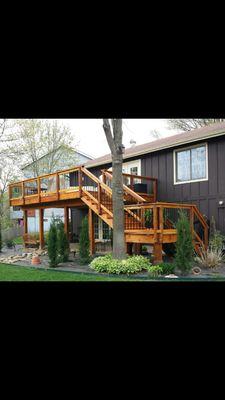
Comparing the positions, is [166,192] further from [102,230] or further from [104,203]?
[102,230]

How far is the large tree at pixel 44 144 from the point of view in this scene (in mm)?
19672

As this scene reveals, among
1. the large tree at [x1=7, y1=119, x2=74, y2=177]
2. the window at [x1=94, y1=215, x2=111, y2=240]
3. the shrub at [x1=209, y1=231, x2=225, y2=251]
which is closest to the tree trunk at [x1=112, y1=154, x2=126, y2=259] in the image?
the shrub at [x1=209, y1=231, x2=225, y2=251]

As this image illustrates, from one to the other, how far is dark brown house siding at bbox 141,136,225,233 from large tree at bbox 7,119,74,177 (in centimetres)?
1012

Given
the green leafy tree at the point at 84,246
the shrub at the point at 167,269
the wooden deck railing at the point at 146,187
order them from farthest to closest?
1. the wooden deck railing at the point at 146,187
2. the green leafy tree at the point at 84,246
3. the shrub at the point at 167,269

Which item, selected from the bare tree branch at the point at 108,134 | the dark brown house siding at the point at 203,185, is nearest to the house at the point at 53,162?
the dark brown house siding at the point at 203,185

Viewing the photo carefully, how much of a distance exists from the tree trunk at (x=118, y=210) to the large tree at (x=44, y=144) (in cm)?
1294

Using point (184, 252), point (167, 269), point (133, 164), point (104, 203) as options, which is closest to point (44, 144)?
point (133, 164)

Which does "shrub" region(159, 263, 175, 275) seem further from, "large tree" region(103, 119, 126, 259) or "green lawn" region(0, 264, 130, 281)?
"large tree" region(103, 119, 126, 259)

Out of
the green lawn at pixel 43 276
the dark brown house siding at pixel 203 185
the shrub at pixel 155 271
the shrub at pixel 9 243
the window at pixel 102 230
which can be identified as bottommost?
the shrub at pixel 9 243

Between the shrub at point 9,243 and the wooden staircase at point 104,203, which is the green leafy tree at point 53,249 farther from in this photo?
the shrub at point 9,243

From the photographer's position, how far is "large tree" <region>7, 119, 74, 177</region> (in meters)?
19.7
